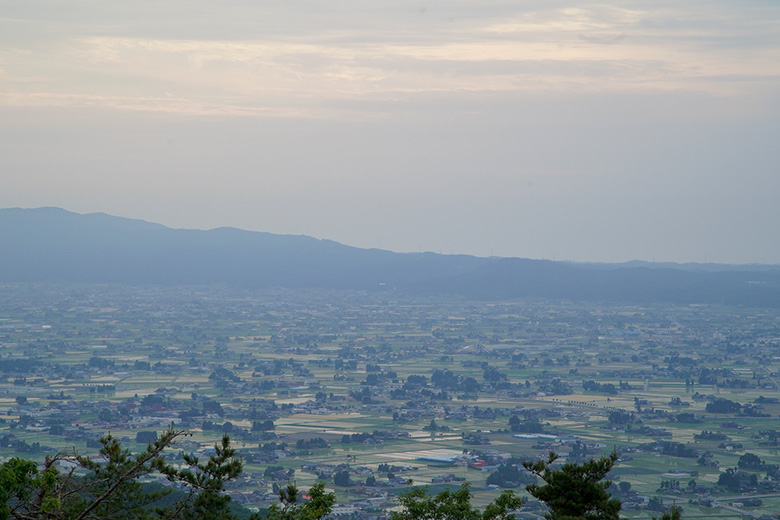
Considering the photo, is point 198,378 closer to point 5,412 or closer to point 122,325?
point 5,412

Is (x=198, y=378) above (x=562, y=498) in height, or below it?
below

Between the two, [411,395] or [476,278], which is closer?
[411,395]

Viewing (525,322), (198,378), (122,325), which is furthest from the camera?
(525,322)

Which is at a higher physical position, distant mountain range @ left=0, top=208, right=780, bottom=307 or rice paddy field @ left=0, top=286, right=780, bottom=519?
distant mountain range @ left=0, top=208, right=780, bottom=307

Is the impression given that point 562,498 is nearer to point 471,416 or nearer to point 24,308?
point 471,416

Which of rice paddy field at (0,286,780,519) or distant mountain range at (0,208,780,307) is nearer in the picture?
rice paddy field at (0,286,780,519)

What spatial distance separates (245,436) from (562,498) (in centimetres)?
3197

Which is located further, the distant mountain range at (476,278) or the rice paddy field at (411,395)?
the distant mountain range at (476,278)

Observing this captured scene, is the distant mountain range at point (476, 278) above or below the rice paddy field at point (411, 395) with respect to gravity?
above

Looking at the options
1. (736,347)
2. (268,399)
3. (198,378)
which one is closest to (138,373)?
(198,378)

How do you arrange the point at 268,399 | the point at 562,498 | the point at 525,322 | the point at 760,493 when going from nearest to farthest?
the point at 562,498 < the point at 760,493 < the point at 268,399 < the point at 525,322

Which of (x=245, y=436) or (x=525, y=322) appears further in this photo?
(x=525, y=322)

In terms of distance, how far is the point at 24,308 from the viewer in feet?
369

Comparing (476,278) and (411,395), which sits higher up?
(476,278)
